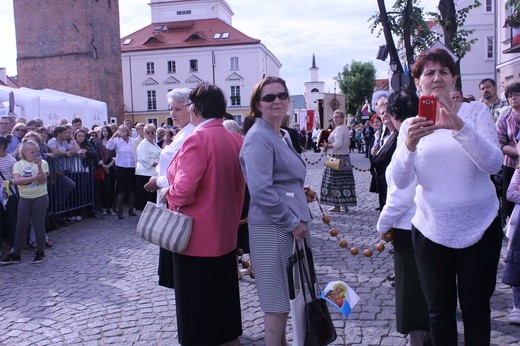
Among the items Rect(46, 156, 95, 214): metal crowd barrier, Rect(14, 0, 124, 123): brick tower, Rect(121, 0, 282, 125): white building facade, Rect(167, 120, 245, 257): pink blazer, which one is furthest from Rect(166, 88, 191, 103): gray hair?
Rect(121, 0, 282, 125): white building facade

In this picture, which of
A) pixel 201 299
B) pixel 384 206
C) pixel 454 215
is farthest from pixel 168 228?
pixel 454 215

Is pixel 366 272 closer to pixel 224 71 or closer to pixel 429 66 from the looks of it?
pixel 429 66

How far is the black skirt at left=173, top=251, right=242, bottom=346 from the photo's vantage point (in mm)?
4062

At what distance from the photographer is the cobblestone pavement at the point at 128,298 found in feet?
16.3

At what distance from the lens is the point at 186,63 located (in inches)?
2891

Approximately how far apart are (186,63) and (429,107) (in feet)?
238

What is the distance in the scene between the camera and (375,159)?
4.86 metres

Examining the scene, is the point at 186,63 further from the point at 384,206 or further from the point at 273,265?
the point at 273,265

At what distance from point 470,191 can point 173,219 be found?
1.90 metres

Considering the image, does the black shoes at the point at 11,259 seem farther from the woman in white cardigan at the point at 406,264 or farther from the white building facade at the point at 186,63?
the white building facade at the point at 186,63

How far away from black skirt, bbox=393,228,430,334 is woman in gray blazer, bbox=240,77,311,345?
0.68 metres

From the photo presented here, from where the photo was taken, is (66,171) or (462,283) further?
(66,171)

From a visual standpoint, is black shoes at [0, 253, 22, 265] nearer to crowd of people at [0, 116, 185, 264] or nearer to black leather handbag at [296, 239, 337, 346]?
crowd of people at [0, 116, 185, 264]

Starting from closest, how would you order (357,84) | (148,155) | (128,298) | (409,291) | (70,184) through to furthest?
(409,291) → (128,298) → (148,155) → (70,184) → (357,84)
